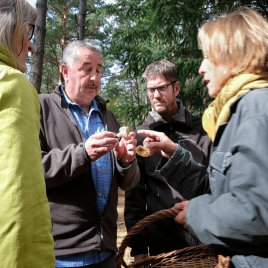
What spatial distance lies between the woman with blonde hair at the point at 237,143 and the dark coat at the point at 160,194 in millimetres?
1118

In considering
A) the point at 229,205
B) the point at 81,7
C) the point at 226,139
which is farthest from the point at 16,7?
the point at 81,7

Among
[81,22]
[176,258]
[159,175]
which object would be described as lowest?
[176,258]

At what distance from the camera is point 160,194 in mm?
2537

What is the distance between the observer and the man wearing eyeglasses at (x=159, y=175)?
8.11ft

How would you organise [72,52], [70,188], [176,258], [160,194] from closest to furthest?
[176,258] → [70,188] → [72,52] → [160,194]

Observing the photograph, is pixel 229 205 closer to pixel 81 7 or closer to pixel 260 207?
pixel 260 207

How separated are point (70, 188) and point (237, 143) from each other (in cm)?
122

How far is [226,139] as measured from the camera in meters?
1.19

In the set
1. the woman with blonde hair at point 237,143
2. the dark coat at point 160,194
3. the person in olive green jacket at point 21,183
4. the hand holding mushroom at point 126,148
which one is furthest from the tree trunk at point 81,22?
the person in olive green jacket at point 21,183

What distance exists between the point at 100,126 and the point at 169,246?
1.05 meters

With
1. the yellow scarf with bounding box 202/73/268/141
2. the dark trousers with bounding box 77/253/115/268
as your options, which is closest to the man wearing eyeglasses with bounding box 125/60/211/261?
the dark trousers with bounding box 77/253/115/268

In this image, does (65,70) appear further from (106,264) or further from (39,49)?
(39,49)

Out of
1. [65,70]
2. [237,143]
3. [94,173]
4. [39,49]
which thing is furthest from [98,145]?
[39,49]

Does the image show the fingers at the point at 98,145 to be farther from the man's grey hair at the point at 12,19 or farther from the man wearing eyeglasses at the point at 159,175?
the man wearing eyeglasses at the point at 159,175
